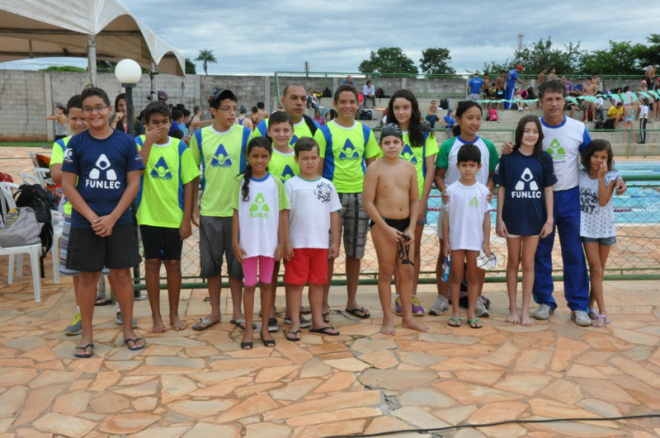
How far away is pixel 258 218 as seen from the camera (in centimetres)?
408

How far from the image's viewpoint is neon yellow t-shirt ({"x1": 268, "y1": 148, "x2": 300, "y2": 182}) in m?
4.40

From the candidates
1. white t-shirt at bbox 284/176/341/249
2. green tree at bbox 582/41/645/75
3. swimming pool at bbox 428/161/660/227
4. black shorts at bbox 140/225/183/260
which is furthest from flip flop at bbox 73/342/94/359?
green tree at bbox 582/41/645/75

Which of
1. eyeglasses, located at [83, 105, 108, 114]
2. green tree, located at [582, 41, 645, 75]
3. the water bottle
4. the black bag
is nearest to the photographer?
eyeglasses, located at [83, 105, 108, 114]

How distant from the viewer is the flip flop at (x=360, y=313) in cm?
482

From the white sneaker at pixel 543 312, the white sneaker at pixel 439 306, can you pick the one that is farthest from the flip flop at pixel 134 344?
the white sneaker at pixel 543 312

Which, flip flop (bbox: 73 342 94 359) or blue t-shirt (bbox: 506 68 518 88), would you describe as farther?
blue t-shirt (bbox: 506 68 518 88)

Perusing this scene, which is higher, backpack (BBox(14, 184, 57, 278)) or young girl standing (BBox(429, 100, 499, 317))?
young girl standing (BBox(429, 100, 499, 317))

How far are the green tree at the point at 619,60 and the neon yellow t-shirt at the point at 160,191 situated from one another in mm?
37610

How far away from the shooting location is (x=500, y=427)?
306 centimetres

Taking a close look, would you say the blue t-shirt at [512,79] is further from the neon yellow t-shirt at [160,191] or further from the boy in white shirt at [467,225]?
the neon yellow t-shirt at [160,191]

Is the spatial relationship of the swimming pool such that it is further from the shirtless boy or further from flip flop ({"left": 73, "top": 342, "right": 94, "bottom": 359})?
flip flop ({"left": 73, "top": 342, "right": 94, "bottom": 359})

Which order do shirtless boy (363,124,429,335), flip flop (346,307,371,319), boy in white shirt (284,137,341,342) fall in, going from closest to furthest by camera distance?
boy in white shirt (284,137,341,342) < shirtless boy (363,124,429,335) < flip flop (346,307,371,319)

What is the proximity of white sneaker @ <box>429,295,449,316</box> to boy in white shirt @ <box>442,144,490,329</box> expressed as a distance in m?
0.25

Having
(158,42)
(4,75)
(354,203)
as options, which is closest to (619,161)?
(158,42)
